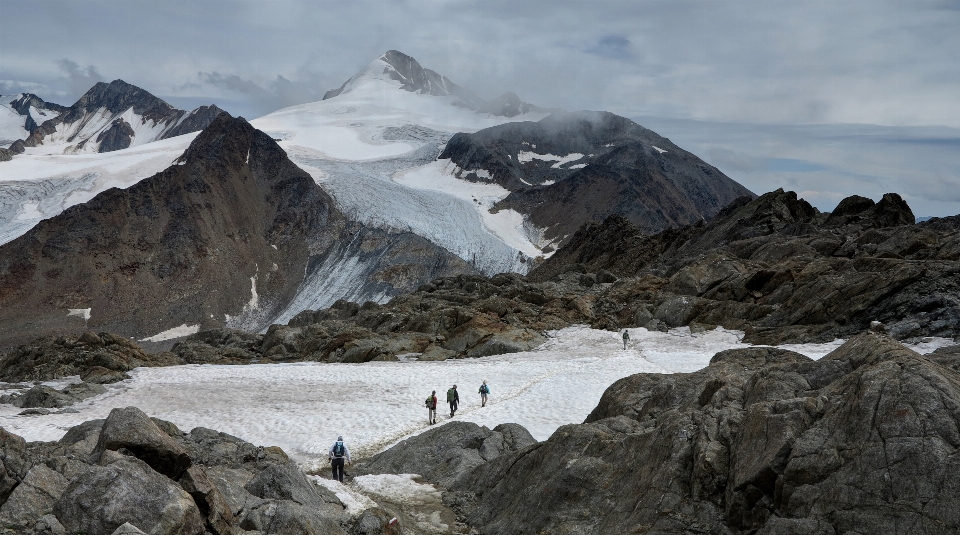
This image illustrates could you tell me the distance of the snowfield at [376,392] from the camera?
25.3m

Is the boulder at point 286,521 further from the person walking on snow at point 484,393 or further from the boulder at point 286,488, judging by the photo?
the person walking on snow at point 484,393

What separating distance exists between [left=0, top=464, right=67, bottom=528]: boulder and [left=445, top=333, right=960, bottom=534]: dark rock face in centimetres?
734

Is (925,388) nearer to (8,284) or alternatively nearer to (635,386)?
(635,386)

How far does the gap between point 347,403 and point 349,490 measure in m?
14.2

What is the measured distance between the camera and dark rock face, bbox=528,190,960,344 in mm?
30953

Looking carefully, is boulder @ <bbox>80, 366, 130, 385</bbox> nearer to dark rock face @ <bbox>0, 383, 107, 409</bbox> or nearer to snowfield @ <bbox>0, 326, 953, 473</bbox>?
snowfield @ <bbox>0, 326, 953, 473</bbox>

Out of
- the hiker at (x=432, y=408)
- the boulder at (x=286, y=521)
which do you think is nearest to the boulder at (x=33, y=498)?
the boulder at (x=286, y=521)

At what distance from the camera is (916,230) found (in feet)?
144

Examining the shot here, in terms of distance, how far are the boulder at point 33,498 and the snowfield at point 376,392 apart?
11.0 m

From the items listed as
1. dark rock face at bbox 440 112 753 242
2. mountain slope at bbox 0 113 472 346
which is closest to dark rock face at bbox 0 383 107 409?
mountain slope at bbox 0 113 472 346

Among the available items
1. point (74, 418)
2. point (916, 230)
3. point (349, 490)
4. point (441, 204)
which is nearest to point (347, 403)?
point (74, 418)

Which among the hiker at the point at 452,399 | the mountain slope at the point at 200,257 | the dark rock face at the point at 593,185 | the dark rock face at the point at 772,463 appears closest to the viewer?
the dark rock face at the point at 772,463

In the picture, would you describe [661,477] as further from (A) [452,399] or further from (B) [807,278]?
(B) [807,278]

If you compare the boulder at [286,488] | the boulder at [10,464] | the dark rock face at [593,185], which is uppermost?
the dark rock face at [593,185]
